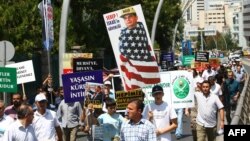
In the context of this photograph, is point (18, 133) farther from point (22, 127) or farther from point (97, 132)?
point (97, 132)

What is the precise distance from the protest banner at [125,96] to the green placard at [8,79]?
2857 millimetres

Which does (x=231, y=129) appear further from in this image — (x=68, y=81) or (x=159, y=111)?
(x=68, y=81)

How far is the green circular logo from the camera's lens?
14.8 m

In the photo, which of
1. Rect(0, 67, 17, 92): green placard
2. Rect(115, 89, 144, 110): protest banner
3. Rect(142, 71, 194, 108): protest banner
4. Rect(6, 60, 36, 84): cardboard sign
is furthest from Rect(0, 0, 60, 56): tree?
Rect(115, 89, 144, 110): protest banner

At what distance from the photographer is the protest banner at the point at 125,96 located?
10843 mm

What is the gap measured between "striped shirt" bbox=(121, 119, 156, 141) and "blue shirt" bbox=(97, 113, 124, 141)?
2624 mm

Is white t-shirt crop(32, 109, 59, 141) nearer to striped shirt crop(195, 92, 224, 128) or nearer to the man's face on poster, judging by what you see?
the man's face on poster

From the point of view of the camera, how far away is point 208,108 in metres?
12.1

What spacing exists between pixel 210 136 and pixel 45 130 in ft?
13.0

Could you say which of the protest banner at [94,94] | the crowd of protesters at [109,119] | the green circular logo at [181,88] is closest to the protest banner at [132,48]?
the protest banner at [94,94]

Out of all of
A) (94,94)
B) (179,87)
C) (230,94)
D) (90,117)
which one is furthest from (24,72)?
→ (230,94)

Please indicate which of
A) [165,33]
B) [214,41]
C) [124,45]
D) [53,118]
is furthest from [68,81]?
[214,41]

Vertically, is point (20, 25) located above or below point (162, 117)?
above

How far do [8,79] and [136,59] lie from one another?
321 cm
